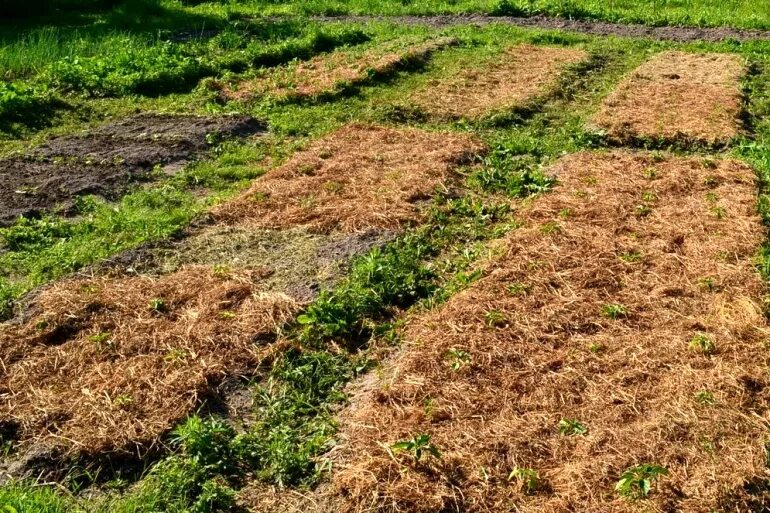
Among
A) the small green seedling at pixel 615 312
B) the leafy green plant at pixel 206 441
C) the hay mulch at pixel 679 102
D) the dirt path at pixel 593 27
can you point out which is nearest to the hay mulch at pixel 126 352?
the leafy green plant at pixel 206 441

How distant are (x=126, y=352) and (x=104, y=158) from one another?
441 cm

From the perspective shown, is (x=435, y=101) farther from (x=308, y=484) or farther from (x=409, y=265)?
(x=308, y=484)

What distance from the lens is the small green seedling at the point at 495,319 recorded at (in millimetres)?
5477

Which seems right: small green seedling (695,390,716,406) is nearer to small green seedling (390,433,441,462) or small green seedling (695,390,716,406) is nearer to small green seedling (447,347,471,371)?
small green seedling (447,347,471,371)

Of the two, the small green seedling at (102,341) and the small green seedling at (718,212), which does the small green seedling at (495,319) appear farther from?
the small green seedling at (718,212)

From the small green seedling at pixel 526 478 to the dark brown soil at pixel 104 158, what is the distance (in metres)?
5.31

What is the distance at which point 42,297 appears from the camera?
5848mm

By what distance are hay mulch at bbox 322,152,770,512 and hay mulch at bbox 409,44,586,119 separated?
3.89 meters

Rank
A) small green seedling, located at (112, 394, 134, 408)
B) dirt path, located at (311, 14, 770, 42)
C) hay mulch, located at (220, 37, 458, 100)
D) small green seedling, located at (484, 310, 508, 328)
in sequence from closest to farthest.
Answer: small green seedling, located at (112, 394, 134, 408), small green seedling, located at (484, 310, 508, 328), hay mulch, located at (220, 37, 458, 100), dirt path, located at (311, 14, 770, 42)

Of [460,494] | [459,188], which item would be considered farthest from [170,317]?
[459,188]

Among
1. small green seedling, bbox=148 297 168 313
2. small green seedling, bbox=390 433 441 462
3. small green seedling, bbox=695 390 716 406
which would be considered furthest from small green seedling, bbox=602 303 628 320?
small green seedling, bbox=148 297 168 313

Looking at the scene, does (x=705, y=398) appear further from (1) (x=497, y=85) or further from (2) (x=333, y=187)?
(1) (x=497, y=85)

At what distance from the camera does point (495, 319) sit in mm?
5504

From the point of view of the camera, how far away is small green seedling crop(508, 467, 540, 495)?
4.02 m
